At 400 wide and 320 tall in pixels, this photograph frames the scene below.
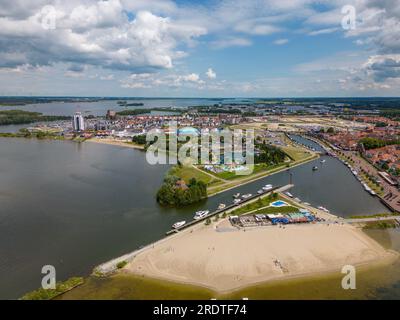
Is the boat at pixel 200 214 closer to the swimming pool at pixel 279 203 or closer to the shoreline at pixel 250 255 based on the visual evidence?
the shoreline at pixel 250 255

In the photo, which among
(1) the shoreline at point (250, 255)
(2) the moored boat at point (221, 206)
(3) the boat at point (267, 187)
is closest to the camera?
(1) the shoreline at point (250, 255)

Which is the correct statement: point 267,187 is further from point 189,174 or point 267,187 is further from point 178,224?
point 178,224

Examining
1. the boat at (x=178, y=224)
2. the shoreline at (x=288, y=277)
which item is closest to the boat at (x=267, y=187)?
the boat at (x=178, y=224)

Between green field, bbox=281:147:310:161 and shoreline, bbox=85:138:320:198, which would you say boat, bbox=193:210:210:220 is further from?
green field, bbox=281:147:310:161

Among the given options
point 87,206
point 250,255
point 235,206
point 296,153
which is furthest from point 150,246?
point 296,153

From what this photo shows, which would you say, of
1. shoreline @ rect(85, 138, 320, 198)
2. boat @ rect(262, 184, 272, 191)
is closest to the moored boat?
shoreline @ rect(85, 138, 320, 198)
